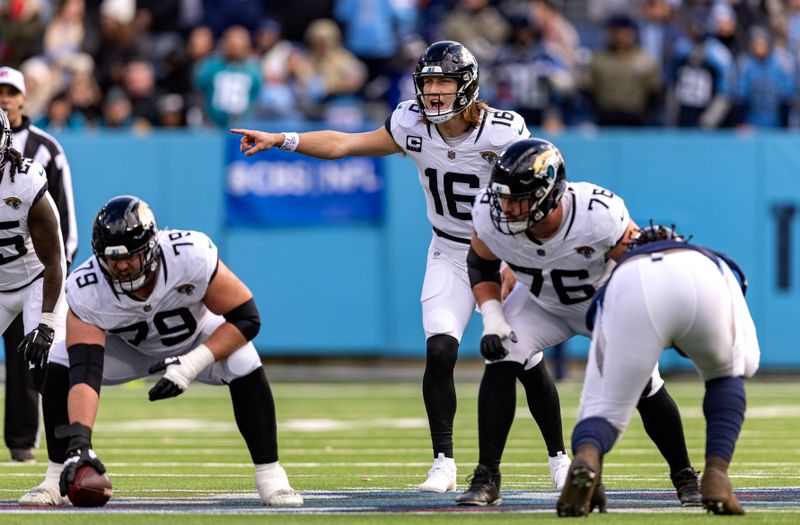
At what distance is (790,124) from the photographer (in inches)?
656

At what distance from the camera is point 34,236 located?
7680 mm

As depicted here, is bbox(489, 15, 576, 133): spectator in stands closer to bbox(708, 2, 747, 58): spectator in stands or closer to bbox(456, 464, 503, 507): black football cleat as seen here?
bbox(708, 2, 747, 58): spectator in stands

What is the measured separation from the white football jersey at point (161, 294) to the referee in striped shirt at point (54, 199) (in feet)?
7.88

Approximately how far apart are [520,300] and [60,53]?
10680mm

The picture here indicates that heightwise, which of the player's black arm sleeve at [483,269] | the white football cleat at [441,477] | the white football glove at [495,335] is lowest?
the white football cleat at [441,477]

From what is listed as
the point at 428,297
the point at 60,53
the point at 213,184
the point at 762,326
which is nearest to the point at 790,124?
the point at 762,326

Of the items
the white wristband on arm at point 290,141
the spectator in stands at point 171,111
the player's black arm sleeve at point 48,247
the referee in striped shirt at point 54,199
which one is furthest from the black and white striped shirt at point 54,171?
the spectator in stands at point 171,111

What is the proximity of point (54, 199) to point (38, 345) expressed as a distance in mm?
1996

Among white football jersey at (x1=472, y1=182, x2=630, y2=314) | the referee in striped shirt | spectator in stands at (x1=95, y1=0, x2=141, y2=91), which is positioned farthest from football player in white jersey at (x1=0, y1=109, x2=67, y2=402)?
spectator in stands at (x1=95, y1=0, x2=141, y2=91)

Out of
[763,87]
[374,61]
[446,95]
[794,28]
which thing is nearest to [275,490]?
[446,95]

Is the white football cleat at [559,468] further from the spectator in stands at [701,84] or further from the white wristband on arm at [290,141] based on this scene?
the spectator in stands at [701,84]

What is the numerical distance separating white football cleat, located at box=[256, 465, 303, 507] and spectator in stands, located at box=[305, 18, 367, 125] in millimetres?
9741

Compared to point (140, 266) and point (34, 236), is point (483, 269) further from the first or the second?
point (34, 236)

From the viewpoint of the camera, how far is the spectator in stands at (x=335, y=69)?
16.3 metres
